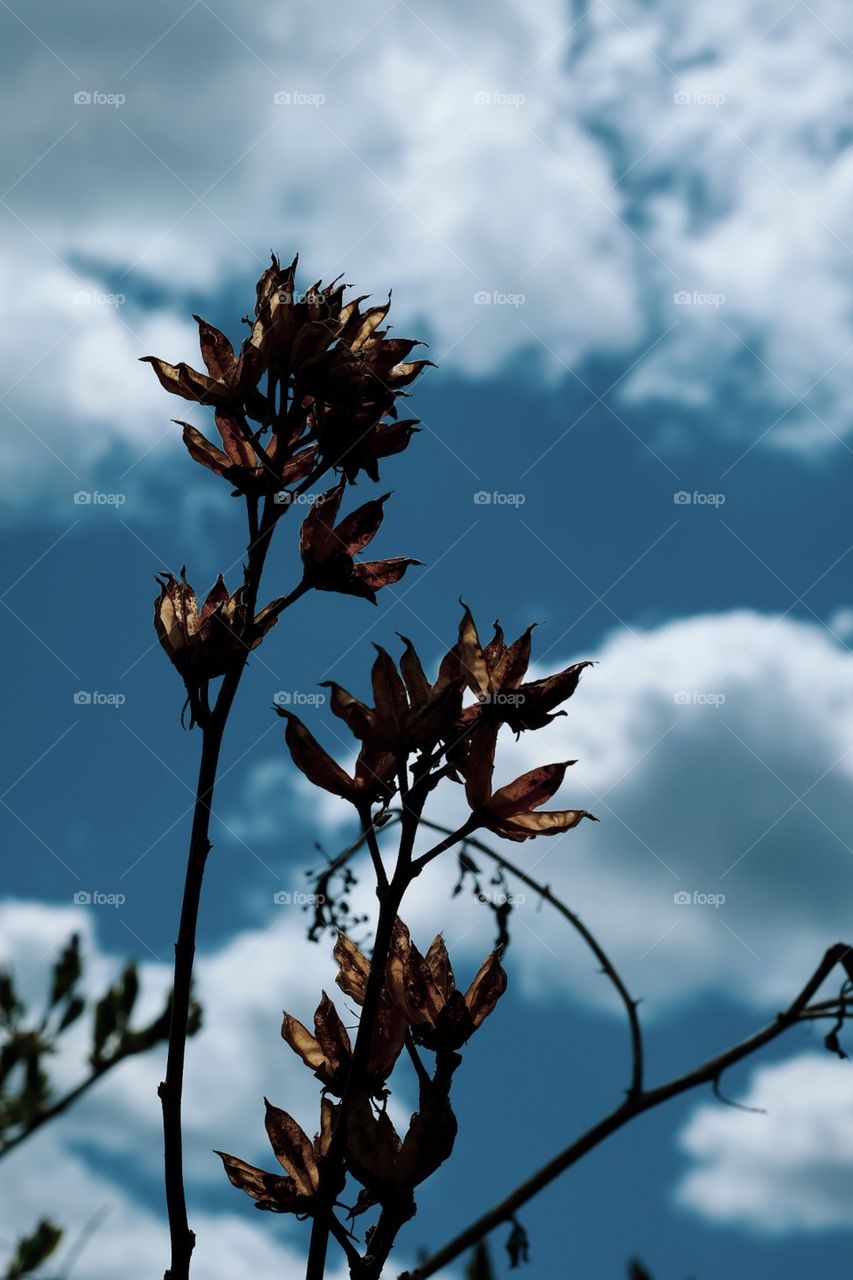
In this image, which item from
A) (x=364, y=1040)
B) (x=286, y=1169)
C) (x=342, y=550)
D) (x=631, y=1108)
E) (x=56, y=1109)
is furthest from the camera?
(x=56, y=1109)

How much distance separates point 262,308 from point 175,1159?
2.71ft

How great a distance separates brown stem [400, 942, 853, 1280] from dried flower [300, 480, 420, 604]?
1059 mm

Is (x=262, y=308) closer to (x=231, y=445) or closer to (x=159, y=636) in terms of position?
(x=231, y=445)

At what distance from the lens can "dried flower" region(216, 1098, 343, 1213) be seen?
3.30 feet

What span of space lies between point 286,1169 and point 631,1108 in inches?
41.4

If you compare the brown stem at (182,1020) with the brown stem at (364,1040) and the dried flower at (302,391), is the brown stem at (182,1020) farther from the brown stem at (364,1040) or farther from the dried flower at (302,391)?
the dried flower at (302,391)

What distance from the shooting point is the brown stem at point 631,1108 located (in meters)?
1.71

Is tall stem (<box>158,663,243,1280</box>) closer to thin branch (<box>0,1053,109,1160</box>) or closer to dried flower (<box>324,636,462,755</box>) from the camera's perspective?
dried flower (<box>324,636,462,755</box>)

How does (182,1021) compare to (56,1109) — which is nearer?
(182,1021)

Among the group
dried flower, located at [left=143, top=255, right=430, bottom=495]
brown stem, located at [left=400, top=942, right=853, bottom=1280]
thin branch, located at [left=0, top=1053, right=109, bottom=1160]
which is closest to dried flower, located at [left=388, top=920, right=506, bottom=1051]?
dried flower, located at [left=143, top=255, right=430, bottom=495]

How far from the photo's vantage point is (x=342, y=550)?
117 cm

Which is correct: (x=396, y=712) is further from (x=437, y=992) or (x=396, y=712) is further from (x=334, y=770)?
(x=437, y=992)

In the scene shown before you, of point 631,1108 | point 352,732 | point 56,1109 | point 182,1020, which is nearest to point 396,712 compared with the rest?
point 352,732

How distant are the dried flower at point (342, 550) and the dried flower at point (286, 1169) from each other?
1.63ft
